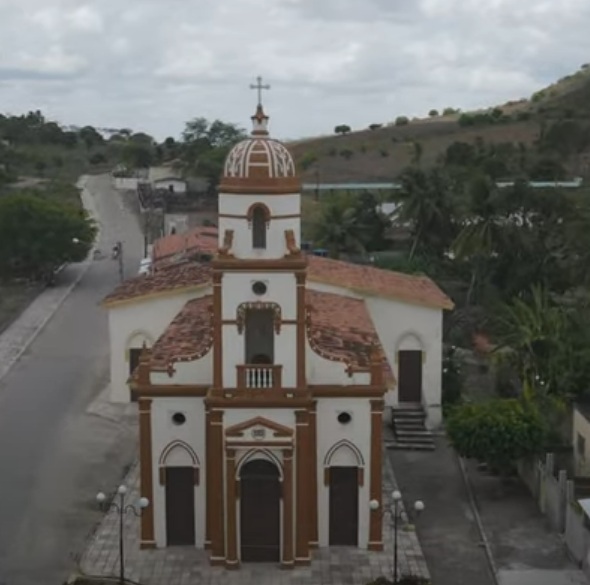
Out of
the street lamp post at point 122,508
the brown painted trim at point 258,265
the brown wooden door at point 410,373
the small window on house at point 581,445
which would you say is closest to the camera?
the street lamp post at point 122,508

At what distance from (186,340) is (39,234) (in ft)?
107

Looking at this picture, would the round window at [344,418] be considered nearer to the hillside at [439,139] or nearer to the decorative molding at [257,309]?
the decorative molding at [257,309]

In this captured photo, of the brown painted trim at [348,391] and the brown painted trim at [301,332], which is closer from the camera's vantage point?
the brown painted trim at [301,332]

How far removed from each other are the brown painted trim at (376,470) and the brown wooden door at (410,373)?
948cm

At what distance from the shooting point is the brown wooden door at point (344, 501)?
22.9 meters

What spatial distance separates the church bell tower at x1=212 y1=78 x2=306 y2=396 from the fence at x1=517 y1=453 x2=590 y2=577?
6185 millimetres

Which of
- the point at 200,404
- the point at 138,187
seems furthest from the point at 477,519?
the point at 138,187

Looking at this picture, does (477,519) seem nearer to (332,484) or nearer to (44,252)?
(332,484)

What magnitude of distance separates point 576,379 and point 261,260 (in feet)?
36.7

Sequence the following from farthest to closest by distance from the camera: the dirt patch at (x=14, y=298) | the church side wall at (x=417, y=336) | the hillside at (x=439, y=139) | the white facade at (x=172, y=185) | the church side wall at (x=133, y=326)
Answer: the hillside at (x=439, y=139) → the white facade at (x=172, y=185) → the dirt patch at (x=14, y=298) → the church side wall at (x=133, y=326) → the church side wall at (x=417, y=336)

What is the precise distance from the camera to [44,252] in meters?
55.2

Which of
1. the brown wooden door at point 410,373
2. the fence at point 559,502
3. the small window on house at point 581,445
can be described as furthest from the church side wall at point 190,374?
the brown wooden door at point 410,373

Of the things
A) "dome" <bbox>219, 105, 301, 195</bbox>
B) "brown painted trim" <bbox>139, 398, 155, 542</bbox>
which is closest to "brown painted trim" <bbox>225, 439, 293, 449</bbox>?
"brown painted trim" <bbox>139, 398, 155, 542</bbox>

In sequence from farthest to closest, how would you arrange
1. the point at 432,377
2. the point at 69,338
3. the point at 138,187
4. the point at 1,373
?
the point at 138,187
the point at 69,338
the point at 1,373
the point at 432,377
